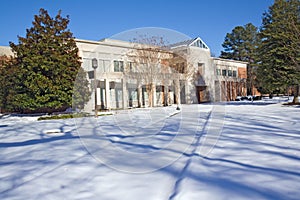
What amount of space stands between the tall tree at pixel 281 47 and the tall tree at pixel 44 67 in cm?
1332

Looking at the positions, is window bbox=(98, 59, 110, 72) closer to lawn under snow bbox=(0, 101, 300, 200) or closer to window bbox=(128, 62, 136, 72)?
window bbox=(128, 62, 136, 72)

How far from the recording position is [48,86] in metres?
13.6

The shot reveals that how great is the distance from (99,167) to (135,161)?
0.60 metres

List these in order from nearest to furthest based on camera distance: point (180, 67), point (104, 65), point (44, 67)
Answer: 1. point (44, 67)
2. point (104, 65)
3. point (180, 67)

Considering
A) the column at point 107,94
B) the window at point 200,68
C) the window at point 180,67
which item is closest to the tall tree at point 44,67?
the column at point 107,94

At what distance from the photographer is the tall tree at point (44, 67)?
13539mm

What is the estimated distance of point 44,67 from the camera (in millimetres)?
13523

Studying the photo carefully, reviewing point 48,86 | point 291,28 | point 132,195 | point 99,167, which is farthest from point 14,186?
point 291,28

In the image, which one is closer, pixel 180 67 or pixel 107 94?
pixel 107 94

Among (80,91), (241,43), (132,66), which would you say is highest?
(241,43)

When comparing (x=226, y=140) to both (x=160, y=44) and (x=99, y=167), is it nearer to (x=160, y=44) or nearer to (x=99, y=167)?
(x=99, y=167)

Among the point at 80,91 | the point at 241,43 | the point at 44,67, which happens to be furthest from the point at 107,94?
the point at 241,43

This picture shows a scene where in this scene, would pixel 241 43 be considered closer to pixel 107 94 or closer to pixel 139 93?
pixel 139 93

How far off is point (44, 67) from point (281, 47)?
50.5 ft
